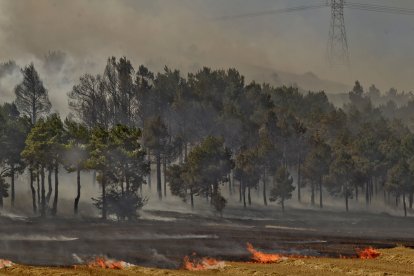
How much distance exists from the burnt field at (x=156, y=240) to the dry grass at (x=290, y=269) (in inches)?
381

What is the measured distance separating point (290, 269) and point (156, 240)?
36.3 meters

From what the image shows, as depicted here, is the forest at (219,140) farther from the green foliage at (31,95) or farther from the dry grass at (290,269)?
the dry grass at (290,269)

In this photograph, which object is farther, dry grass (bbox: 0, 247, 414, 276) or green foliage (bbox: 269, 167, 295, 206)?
green foliage (bbox: 269, 167, 295, 206)

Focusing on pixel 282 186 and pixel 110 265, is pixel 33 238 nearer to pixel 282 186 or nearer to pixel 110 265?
pixel 110 265

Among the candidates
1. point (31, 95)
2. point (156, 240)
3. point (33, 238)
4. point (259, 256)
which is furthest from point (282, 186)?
point (259, 256)

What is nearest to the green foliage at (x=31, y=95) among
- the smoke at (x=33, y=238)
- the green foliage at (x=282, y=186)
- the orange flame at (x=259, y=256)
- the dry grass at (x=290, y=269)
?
the green foliage at (x=282, y=186)

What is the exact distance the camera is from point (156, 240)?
73500 mm

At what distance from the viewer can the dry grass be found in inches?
1439

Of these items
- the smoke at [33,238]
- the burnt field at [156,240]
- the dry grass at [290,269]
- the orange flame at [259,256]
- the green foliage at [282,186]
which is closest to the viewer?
the dry grass at [290,269]

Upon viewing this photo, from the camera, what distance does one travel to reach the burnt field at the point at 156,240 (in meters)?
55.3

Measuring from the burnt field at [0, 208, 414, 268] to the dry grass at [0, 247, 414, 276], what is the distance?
9678mm

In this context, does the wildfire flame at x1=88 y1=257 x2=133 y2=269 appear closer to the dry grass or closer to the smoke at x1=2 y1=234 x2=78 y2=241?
the dry grass

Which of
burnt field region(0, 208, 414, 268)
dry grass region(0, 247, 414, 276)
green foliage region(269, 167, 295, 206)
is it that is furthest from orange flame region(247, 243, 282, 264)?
green foliage region(269, 167, 295, 206)

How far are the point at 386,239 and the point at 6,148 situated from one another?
60393 millimetres
